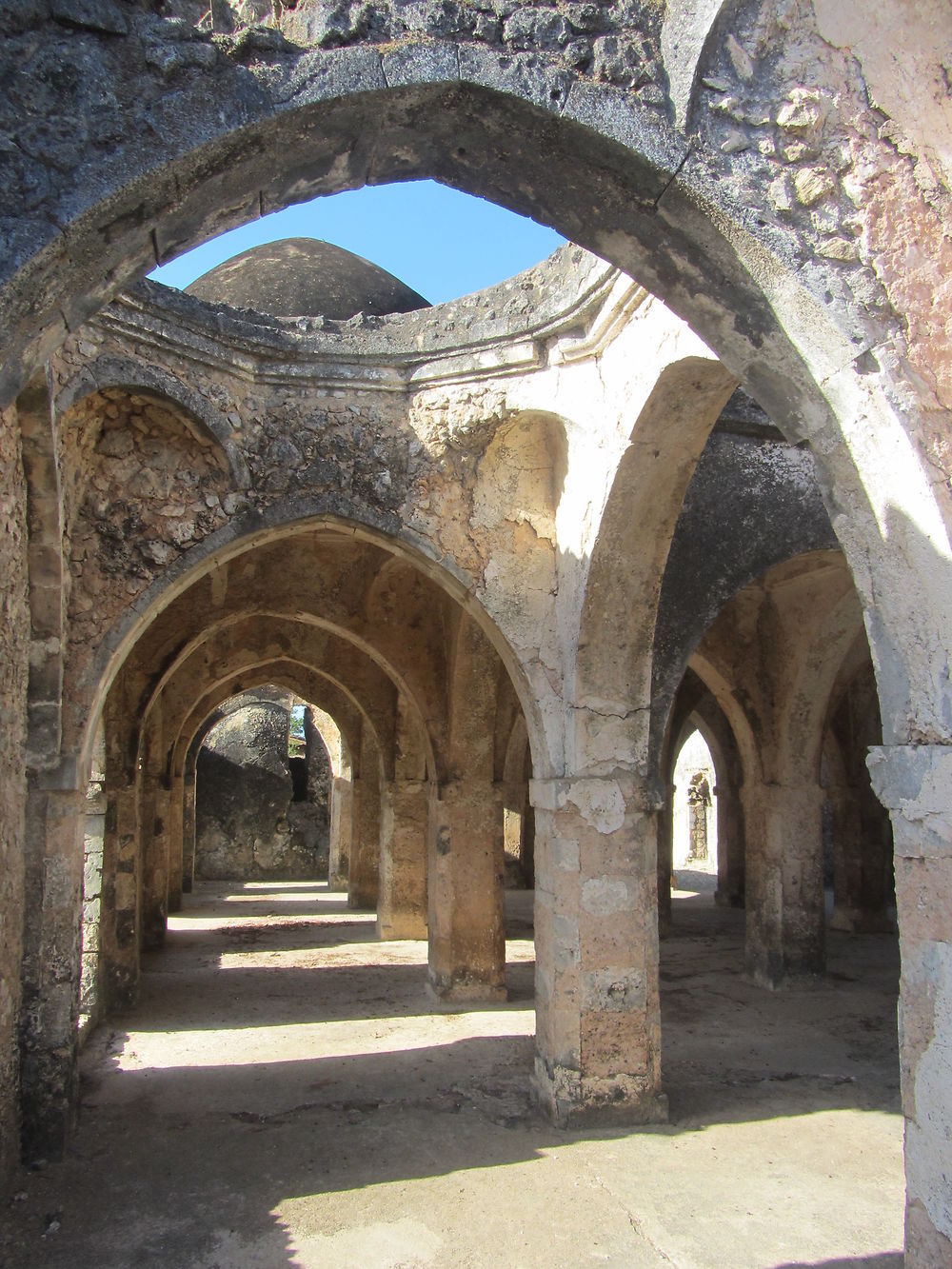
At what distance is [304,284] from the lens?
24.9ft

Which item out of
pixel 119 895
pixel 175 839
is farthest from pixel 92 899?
pixel 175 839

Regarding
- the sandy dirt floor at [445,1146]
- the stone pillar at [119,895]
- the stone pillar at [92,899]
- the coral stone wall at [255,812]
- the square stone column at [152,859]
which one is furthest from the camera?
the coral stone wall at [255,812]

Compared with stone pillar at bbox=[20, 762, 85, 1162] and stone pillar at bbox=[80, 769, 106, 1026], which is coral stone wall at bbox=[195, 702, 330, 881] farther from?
stone pillar at bbox=[20, 762, 85, 1162]

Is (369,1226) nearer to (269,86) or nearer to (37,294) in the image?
(37,294)

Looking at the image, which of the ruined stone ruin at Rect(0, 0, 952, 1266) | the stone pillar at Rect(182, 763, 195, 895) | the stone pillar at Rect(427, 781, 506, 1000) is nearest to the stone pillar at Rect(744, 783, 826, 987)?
Answer: the ruined stone ruin at Rect(0, 0, 952, 1266)

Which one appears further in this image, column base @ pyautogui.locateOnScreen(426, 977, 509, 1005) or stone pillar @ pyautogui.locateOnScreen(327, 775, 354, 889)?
stone pillar @ pyautogui.locateOnScreen(327, 775, 354, 889)

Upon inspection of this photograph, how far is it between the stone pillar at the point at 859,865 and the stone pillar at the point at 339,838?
786cm

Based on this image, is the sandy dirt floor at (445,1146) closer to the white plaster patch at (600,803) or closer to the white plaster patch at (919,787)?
the white plaster patch at (600,803)

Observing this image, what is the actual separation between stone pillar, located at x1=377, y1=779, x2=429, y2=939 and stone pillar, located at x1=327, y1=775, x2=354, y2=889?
17.2 ft

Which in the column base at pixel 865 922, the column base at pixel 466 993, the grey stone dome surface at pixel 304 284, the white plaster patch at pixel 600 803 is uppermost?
the grey stone dome surface at pixel 304 284

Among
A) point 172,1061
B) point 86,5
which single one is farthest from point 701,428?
point 172,1061

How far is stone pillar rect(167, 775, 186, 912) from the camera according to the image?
41.4 ft

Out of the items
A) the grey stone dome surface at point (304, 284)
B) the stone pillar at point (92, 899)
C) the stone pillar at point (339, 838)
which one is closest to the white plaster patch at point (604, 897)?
the stone pillar at point (92, 899)

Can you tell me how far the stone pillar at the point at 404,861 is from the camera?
10711 millimetres
